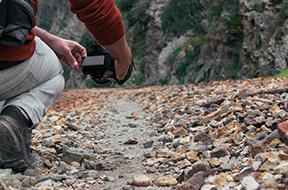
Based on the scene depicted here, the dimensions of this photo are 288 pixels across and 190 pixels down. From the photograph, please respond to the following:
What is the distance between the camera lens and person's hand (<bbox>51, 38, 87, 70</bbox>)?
3.17m

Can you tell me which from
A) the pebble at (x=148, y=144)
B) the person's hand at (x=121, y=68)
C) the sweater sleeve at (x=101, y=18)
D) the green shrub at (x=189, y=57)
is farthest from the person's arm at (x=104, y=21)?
the green shrub at (x=189, y=57)

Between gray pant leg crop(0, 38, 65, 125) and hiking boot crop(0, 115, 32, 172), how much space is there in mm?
110

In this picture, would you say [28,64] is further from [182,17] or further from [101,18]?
[182,17]

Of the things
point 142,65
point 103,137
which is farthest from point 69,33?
point 103,137

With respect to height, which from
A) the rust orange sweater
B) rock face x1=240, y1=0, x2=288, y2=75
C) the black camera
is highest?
the rust orange sweater

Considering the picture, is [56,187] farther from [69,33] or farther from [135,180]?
[69,33]

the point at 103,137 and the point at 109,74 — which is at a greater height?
the point at 109,74

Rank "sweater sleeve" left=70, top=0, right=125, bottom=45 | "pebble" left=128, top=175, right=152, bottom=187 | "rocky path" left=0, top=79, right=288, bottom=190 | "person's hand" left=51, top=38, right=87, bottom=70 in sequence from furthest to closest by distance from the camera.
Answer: "person's hand" left=51, top=38, right=87, bottom=70, "pebble" left=128, top=175, right=152, bottom=187, "sweater sleeve" left=70, top=0, right=125, bottom=45, "rocky path" left=0, top=79, right=288, bottom=190

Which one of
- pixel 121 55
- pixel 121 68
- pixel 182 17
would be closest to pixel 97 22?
pixel 121 55

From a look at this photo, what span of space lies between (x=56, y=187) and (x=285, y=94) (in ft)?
8.00

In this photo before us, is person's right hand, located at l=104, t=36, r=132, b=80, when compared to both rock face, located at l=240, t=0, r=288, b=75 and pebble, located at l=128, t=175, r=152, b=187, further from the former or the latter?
rock face, located at l=240, t=0, r=288, b=75

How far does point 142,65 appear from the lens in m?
34.0

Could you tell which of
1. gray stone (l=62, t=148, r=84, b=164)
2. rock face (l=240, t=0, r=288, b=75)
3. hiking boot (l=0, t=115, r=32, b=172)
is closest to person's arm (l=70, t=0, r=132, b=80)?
hiking boot (l=0, t=115, r=32, b=172)

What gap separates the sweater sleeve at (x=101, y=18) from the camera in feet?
7.65
